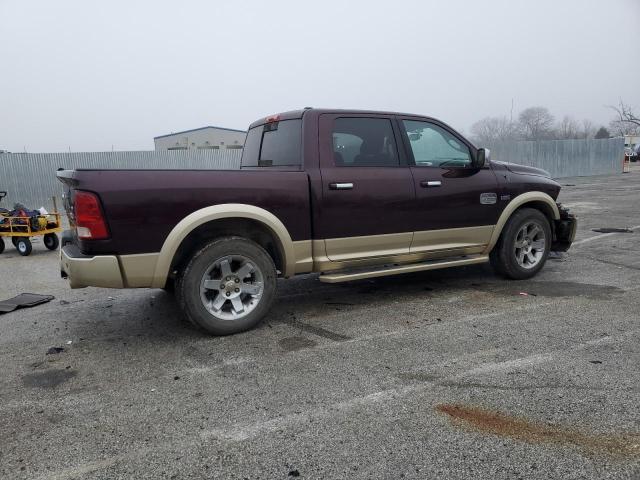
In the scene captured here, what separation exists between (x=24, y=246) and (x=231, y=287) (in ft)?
22.8

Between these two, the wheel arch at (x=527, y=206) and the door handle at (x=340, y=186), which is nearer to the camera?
the door handle at (x=340, y=186)

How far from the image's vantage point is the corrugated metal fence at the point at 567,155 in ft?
87.6

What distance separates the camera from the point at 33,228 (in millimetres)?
9617

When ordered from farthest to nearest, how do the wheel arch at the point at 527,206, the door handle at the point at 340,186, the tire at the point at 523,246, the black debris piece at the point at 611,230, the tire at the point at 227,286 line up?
the black debris piece at the point at 611,230 < the tire at the point at 523,246 < the wheel arch at the point at 527,206 < the door handle at the point at 340,186 < the tire at the point at 227,286

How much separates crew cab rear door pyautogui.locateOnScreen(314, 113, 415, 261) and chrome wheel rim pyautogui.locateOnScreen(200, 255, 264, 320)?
72cm

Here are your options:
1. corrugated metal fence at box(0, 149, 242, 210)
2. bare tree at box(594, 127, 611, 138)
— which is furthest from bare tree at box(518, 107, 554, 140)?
corrugated metal fence at box(0, 149, 242, 210)

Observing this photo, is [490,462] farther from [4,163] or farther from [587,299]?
[4,163]

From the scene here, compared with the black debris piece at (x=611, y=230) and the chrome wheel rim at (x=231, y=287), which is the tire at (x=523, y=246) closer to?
the chrome wheel rim at (x=231, y=287)

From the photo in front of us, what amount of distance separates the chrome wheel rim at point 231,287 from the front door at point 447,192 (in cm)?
176

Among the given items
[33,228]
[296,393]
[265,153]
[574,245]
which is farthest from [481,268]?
[33,228]

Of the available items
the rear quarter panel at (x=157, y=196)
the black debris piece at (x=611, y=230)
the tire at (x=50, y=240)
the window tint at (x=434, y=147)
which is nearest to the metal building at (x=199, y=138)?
the tire at (x=50, y=240)

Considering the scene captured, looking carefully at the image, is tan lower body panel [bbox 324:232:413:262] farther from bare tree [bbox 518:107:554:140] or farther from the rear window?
bare tree [bbox 518:107:554:140]

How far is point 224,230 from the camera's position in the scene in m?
4.38

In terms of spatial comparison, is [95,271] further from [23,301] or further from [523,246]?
[523,246]
